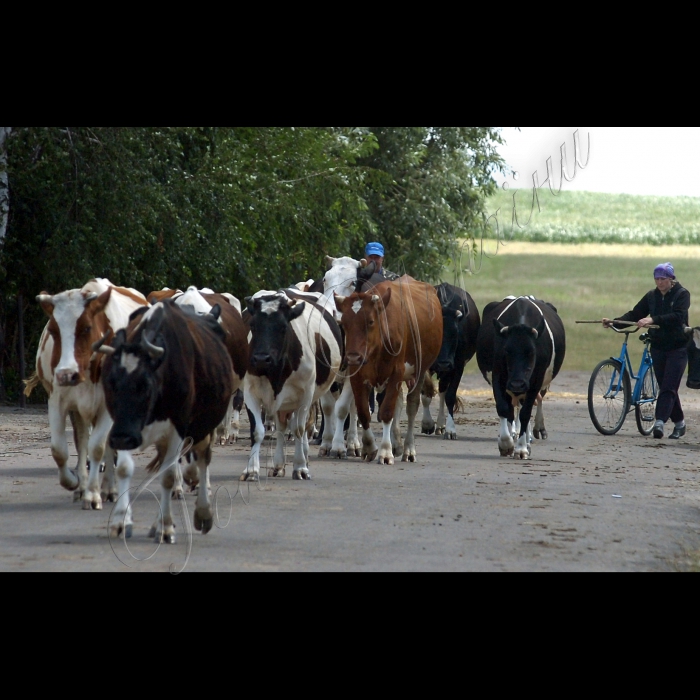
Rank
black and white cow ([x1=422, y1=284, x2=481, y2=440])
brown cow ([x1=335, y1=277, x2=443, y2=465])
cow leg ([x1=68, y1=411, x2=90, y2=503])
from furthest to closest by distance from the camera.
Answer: black and white cow ([x1=422, y1=284, x2=481, y2=440])
brown cow ([x1=335, y1=277, x2=443, y2=465])
cow leg ([x1=68, y1=411, x2=90, y2=503])

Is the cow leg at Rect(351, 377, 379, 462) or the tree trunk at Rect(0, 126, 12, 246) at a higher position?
the tree trunk at Rect(0, 126, 12, 246)

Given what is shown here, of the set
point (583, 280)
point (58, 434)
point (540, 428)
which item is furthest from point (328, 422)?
point (583, 280)

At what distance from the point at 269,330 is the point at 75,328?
2.68 metres

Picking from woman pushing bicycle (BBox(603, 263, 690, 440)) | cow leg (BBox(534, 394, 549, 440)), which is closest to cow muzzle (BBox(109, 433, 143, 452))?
cow leg (BBox(534, 394, 549, 440))

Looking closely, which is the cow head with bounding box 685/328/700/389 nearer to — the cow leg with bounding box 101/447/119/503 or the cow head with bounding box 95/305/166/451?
the cow leg with bounding box 101/447/119/503

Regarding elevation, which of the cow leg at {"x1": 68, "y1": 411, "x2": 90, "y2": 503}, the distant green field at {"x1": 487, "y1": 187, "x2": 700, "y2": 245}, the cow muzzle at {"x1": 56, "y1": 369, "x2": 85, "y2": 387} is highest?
the distant green field at {"x1": 487, "y1": 187, "x2": 700, "y2": 245}

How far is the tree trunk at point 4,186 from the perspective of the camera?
2077cm

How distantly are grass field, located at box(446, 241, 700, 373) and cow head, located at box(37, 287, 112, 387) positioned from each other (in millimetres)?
37261

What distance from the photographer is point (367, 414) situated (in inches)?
580

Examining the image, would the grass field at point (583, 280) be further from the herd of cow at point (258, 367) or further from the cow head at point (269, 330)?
the cow head at point (269, 330)

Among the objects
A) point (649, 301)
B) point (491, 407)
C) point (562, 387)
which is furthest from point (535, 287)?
point (649, 301)

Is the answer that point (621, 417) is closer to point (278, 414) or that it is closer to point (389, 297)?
point (389, 297)

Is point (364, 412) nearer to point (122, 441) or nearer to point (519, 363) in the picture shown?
point (519, 363)

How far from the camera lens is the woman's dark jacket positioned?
18844 mm
